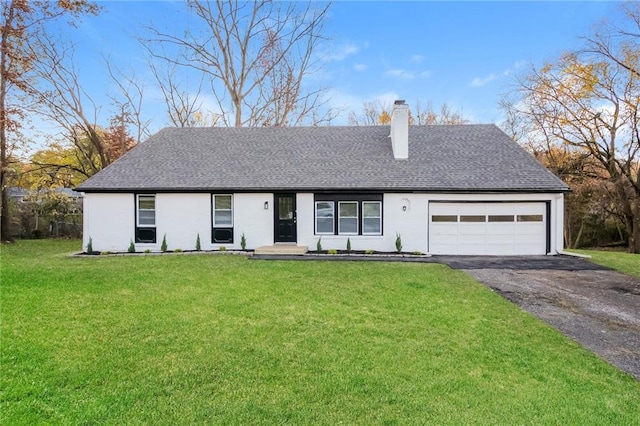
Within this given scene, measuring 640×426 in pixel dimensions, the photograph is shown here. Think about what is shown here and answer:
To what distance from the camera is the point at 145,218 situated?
13352 millimetres

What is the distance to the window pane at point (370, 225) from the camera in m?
13.0

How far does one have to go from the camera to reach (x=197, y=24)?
23.3 metres

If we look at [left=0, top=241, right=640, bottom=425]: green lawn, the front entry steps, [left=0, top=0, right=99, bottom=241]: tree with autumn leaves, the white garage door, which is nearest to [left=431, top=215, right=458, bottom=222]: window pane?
the white garage door

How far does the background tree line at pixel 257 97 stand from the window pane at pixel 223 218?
1127 cm

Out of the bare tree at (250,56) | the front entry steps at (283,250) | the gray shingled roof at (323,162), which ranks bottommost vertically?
the front entry steps at (283,250)

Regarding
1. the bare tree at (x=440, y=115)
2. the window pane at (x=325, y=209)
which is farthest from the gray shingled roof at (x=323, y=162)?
the bare tree at (x=440, y=115)

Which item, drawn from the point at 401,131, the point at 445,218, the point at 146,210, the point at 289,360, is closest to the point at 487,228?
the point at 445,218

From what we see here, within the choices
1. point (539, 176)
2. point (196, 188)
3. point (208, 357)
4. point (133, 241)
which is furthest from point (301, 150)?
point (208, 357)

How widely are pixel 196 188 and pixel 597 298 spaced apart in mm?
12377

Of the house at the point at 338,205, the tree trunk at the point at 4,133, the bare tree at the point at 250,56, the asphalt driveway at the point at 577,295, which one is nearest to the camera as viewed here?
the asphalt driveway at the point at 577,295

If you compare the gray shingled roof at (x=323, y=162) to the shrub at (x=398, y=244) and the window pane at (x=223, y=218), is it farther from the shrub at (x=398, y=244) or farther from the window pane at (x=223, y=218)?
the shrub at (x=398, y=244)

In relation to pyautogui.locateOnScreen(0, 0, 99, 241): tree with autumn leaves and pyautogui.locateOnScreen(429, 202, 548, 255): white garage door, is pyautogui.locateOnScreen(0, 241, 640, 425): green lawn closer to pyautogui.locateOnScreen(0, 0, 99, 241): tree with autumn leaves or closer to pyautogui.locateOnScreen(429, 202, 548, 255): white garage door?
pyautogui.locateOnScreen(429, 202, 548, 255): white garage door

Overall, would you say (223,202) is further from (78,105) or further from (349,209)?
(78,105)

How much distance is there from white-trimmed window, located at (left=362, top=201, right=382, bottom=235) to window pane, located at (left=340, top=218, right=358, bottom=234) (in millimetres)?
307
